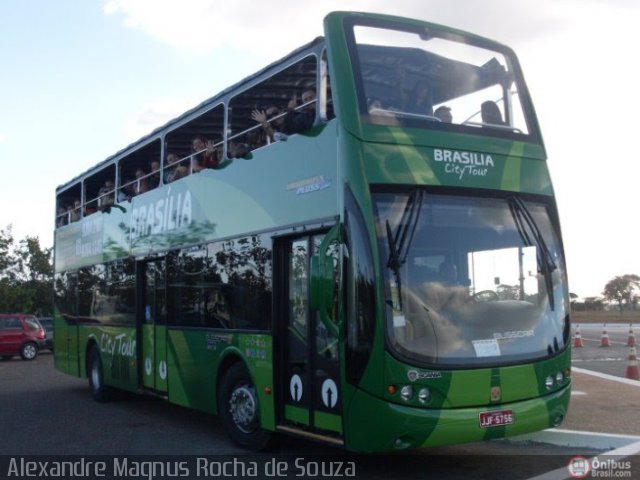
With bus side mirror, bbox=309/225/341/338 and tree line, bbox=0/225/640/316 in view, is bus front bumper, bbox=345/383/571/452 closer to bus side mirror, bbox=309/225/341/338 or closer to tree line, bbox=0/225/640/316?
bus side mirror, bbox=309/225/341/338

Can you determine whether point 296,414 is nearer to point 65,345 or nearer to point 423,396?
point 423,396

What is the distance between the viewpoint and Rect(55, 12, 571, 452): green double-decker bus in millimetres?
6699

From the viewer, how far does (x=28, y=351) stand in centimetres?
2706

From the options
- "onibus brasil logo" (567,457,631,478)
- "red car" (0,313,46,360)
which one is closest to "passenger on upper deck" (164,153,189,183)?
"onibus brasil logo" (567,457,631,478)

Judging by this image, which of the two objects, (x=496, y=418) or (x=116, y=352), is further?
(x=116, y=352)

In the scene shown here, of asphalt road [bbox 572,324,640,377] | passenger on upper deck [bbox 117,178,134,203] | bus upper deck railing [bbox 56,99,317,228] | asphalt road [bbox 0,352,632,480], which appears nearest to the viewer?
asphalt road [bbox 0,352,632,480]

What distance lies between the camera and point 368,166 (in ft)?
22.8

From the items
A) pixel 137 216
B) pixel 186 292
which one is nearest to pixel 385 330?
pixel 186 292

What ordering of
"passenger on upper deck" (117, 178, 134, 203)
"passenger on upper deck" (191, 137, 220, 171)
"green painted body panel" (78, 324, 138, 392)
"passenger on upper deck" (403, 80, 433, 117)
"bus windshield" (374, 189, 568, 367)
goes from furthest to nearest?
1. "passenger on upper deck" (117, 178, 134, 203)
2. "green painted body panel" (78, 324, 138, 392)
3. "passenger on upper deck" (191, 137, 220, 171)
4. "passenger on upper deck" (403, 80, 433, 117)
5. "bus windshield" (374, 189, 568, 367)

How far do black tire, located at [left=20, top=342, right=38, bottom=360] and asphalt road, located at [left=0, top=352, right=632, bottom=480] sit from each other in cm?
1305

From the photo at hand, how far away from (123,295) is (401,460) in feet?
20.7

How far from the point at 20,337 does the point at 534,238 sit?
23221 mm

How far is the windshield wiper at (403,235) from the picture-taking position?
22.1 ft

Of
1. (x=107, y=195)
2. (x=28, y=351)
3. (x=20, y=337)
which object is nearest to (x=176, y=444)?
(x=107, y=195)
